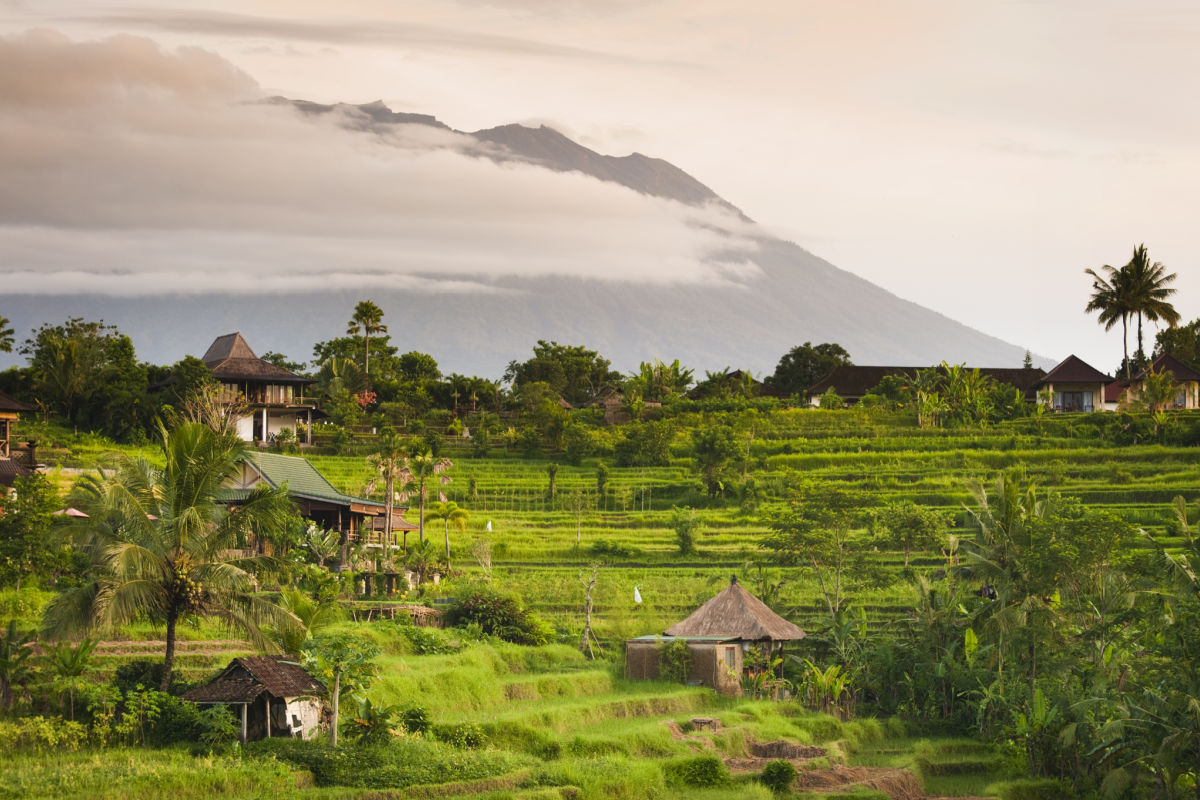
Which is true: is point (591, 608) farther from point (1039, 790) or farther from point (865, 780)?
point (1039, 790)

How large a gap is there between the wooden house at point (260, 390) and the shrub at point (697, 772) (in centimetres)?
3540

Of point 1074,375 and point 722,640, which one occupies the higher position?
point 1074,375

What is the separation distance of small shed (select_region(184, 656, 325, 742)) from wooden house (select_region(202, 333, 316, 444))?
112 feet

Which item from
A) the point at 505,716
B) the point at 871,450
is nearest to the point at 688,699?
the point at 505,716

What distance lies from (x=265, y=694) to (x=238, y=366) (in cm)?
3692

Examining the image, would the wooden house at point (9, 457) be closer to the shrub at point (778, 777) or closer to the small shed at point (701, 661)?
the small shed at point (701, 661)

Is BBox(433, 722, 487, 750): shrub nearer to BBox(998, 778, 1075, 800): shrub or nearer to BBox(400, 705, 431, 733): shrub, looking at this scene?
BBox(400, 705, 431, 733): shrub

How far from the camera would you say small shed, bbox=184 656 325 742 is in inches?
814

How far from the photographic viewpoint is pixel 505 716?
2400 cm

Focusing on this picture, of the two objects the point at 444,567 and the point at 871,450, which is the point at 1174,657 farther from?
the point at 871,450

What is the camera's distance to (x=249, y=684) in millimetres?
20750

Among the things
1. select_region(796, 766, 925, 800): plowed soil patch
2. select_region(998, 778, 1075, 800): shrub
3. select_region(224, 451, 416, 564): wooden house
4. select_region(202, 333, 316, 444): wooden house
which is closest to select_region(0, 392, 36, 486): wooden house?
select_region(224, 451, 416, 564): wooden house

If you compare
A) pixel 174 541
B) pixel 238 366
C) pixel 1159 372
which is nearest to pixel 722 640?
pixel 174 541

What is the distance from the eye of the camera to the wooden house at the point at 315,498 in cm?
3594
